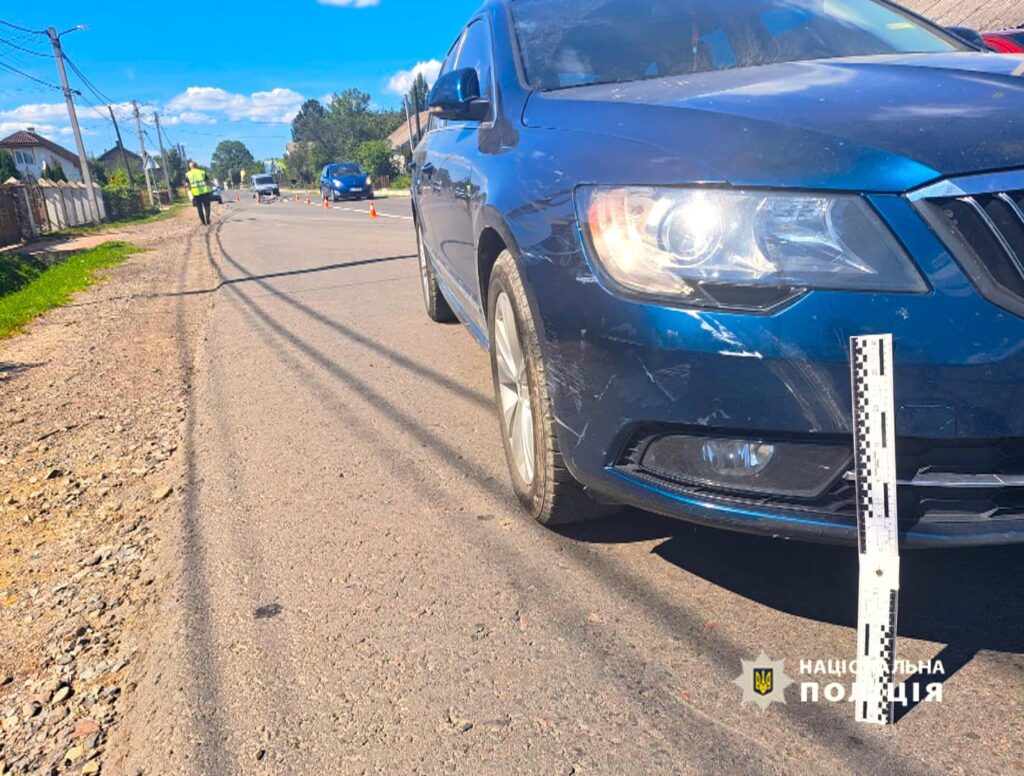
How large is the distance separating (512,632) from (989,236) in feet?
4.72

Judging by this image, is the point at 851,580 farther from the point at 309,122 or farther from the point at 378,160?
the point at 309,122

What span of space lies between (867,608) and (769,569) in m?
0.69

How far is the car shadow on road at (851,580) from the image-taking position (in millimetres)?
2000

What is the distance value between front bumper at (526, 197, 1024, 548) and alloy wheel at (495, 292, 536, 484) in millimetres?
555

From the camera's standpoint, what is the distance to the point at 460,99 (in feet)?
10.6

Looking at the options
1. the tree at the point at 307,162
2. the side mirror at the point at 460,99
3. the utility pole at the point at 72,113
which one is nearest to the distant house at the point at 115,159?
the tree at the point at 307,162

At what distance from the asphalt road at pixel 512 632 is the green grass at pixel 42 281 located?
6.12 meters

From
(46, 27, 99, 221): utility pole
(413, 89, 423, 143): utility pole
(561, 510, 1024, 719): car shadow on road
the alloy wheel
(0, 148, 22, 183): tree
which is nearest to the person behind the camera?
(561, 510, 1024, 719): car shadow on road

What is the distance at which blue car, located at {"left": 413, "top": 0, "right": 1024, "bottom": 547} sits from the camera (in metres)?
1.64

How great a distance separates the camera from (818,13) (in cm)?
333

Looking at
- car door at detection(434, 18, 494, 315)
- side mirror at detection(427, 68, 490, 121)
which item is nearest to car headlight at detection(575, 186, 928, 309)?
car door at detection(434, 18, 494, 315)

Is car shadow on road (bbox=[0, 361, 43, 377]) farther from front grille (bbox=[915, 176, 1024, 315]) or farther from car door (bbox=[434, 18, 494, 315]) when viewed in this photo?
front grille (bbox=[915, 176, 1024, 315])

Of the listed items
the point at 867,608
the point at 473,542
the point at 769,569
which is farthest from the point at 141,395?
the point at 867,608

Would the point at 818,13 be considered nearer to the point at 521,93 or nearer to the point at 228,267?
the point at 521,93
